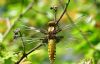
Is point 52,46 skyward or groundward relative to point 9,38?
skyward

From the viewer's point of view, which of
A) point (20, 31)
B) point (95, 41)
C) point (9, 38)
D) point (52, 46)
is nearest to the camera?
point (52, 46)

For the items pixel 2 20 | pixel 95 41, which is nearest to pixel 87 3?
pixel 2 20

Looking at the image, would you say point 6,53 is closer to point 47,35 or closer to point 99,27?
point 47,35

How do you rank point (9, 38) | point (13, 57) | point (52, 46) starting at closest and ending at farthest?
point (52, 46), point (13, 57), point (9, 38)

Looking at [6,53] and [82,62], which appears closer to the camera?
[82,62]

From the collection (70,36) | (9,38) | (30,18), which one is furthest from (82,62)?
(30,18)

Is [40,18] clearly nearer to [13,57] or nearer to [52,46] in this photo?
[13,57]

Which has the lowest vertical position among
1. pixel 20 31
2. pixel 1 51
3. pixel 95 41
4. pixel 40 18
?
pixel 40 18
